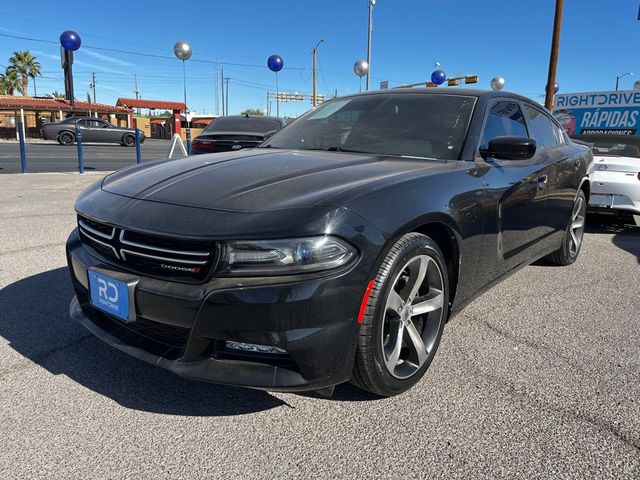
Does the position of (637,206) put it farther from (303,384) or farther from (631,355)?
(303,384)

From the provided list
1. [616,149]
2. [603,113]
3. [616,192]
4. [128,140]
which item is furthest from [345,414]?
[128,140]

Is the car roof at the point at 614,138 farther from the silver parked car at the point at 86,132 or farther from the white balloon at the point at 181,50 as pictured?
the silver parked car at the point at 86,132

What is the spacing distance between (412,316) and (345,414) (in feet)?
1.82

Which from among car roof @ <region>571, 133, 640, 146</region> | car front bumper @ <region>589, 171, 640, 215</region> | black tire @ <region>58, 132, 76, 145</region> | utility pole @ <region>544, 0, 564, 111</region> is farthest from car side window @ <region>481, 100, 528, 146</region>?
black tire @ <region>58, 132, 76, 145</region>

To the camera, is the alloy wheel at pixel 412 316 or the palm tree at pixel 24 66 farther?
the palm tree at pixel 24 66

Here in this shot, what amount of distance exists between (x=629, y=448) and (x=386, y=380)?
100 centimetres

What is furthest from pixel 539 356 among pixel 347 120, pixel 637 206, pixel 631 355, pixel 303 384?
pixel 637 206

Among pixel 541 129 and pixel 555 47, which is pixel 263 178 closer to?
pixel 541 129

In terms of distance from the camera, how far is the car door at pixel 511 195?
9.55 feet

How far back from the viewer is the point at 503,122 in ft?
11.1

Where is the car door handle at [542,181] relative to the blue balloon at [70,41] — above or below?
below

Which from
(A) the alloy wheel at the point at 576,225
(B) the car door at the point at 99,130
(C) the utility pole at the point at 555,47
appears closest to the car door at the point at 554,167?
(A) the alloy wheel at the point at 576,225

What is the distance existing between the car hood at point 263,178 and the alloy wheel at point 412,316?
463 millimetres

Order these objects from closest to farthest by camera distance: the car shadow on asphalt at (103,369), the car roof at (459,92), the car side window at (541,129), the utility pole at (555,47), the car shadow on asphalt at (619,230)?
the car shadow on asphalt at (103,369), the car roof at (459,92), the car side window at (541,129), the car shadow on asphalt at (619,230), the utility pole at (555,47)
